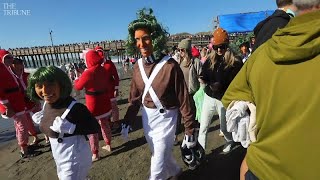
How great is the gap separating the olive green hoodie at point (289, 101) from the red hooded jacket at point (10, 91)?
5.39 meters

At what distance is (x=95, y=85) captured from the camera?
229 inches

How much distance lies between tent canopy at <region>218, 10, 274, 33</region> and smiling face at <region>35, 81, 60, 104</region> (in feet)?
65.6

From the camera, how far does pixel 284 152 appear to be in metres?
1.47

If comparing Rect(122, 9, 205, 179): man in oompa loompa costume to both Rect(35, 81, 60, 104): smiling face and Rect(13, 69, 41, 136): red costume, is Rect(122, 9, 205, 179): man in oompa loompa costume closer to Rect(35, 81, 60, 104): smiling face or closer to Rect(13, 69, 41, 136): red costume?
Rect(35, 81, 60, 104): smiling face

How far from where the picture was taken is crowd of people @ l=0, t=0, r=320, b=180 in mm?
1389

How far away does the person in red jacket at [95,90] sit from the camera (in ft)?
18.5

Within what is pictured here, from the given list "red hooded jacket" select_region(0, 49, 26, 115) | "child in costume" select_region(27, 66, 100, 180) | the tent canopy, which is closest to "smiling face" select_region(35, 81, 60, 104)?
"child in costume" select_region(27, 66, 100, 180)

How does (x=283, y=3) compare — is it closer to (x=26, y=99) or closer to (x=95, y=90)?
(x=95, y=90)

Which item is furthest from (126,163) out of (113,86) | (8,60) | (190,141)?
(8,60)

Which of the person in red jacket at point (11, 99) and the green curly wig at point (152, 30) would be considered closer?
the green curly wig at point (152, 30)

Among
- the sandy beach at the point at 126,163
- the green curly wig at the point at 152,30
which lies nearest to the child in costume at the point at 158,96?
the green curly wig at the point at 152,30

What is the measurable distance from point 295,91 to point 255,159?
0.47m

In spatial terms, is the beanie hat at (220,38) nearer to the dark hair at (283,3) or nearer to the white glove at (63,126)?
the dark hair at (283,3)

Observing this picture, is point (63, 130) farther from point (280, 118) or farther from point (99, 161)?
point (99, 161)
